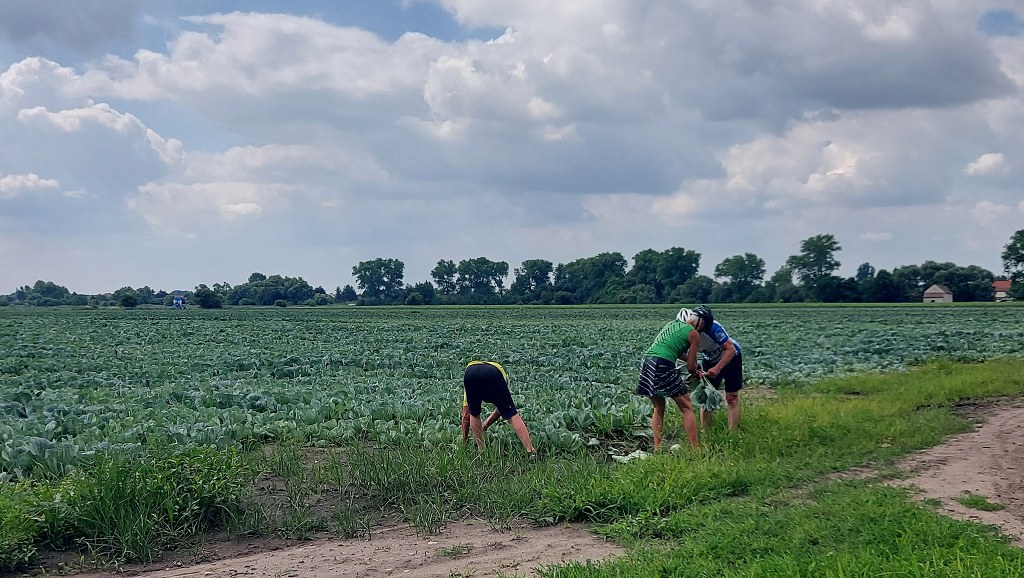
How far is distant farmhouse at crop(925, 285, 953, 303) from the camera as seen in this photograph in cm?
8988

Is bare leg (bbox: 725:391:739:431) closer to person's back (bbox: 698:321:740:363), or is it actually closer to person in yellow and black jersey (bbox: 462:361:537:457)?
person's back (bbox: 698:321:740:363)

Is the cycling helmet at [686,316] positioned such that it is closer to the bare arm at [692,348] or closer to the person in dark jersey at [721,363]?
the bare arm at [692,348]

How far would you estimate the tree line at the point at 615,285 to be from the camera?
291 ft

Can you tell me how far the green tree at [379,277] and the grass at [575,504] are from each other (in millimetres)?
103862

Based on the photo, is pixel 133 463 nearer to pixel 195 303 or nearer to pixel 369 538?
pixel 369 538

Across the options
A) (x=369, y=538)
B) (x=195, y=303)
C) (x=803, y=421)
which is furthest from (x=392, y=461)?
(x=195, y=303)

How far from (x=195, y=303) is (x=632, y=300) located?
187 feet

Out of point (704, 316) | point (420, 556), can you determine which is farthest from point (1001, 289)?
point (420, 556)

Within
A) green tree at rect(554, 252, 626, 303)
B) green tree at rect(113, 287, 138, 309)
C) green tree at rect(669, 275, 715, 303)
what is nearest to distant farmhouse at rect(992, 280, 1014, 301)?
green tree at rect(669, 275, 715, 303)

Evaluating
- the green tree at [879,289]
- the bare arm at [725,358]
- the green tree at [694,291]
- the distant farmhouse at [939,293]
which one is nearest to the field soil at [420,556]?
the bare arm at [725,358]

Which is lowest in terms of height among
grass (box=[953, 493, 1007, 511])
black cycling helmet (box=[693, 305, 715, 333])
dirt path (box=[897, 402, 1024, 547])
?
dirt path (box=[897, 402, 1024, 547])

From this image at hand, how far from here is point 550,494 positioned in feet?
22.2

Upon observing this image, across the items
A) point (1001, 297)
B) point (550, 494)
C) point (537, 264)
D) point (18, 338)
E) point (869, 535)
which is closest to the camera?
point (869, 535)

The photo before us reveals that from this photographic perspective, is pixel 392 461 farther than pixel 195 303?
No
